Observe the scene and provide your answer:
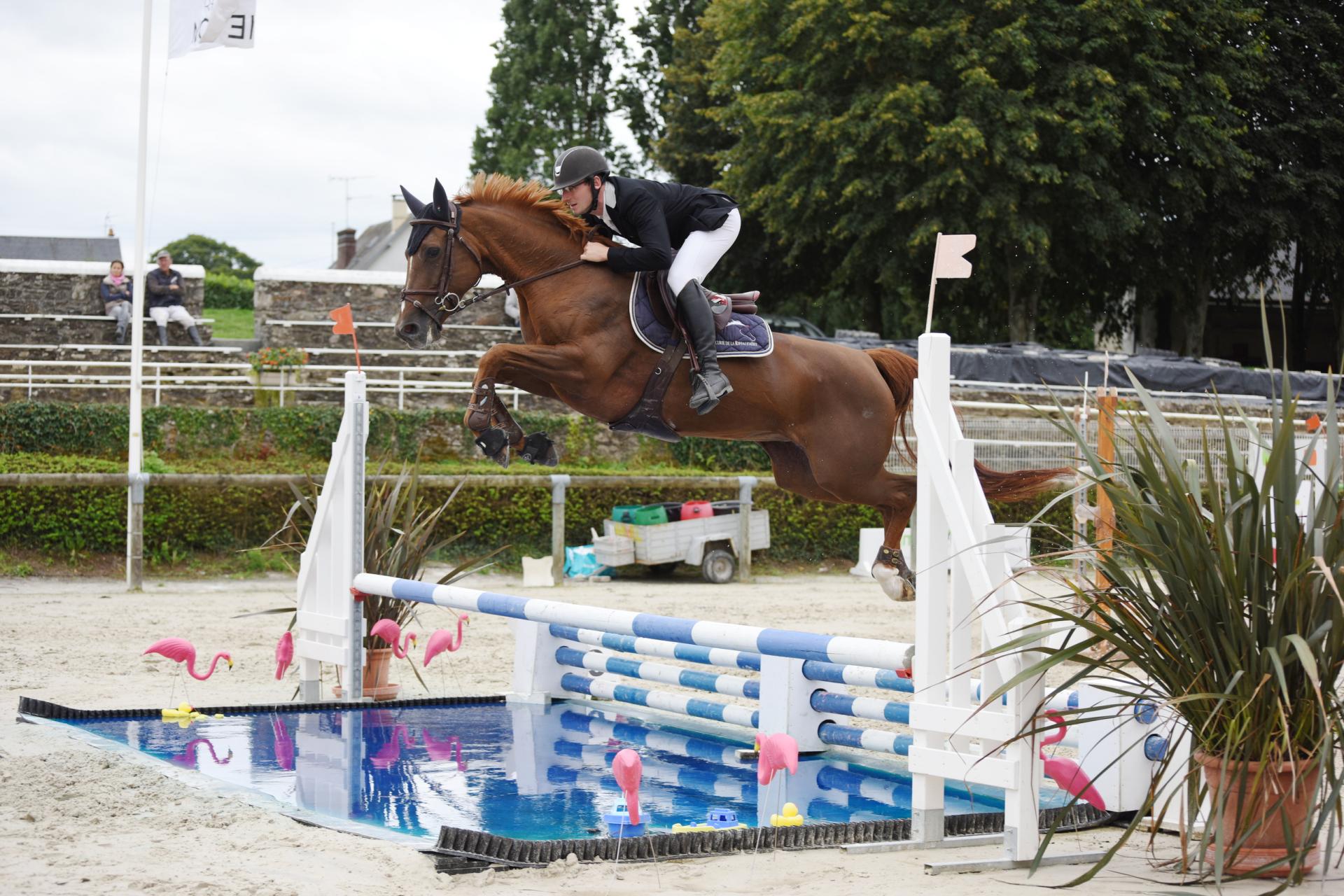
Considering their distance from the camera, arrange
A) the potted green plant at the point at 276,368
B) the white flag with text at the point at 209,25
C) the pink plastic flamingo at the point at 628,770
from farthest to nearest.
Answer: the potted green plant at the point at 276,368 < the white flag with text at the point at 209,25 < the pink plastic flamingo at the point at 628,770

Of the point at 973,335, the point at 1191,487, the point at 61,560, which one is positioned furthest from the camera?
the point at 973,335

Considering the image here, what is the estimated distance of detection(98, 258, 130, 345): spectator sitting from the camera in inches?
626

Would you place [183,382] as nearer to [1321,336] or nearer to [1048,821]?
[1048,821]

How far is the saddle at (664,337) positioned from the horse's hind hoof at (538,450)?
0.24 metres

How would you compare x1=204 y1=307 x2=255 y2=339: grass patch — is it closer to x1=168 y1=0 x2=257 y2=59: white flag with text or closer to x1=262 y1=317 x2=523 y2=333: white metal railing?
x1=262 y1=317 x2=523 y2=333: white metal railing

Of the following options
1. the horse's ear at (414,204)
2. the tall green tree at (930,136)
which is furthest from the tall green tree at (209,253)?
the horse's ear at (414,204)

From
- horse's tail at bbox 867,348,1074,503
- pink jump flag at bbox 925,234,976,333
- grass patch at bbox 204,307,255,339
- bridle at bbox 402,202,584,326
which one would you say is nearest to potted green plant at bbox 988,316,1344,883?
pink jump flag at bbox 925,234,976,333

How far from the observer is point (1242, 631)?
296 cm

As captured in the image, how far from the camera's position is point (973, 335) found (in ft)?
78.0

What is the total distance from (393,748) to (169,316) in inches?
504

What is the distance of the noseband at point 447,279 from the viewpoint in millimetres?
4227

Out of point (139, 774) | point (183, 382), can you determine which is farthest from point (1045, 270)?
point (139, 774)

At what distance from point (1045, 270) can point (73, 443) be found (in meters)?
13.4

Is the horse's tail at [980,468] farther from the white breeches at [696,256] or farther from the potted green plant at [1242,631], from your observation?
the potted green plant at [1242,631]
